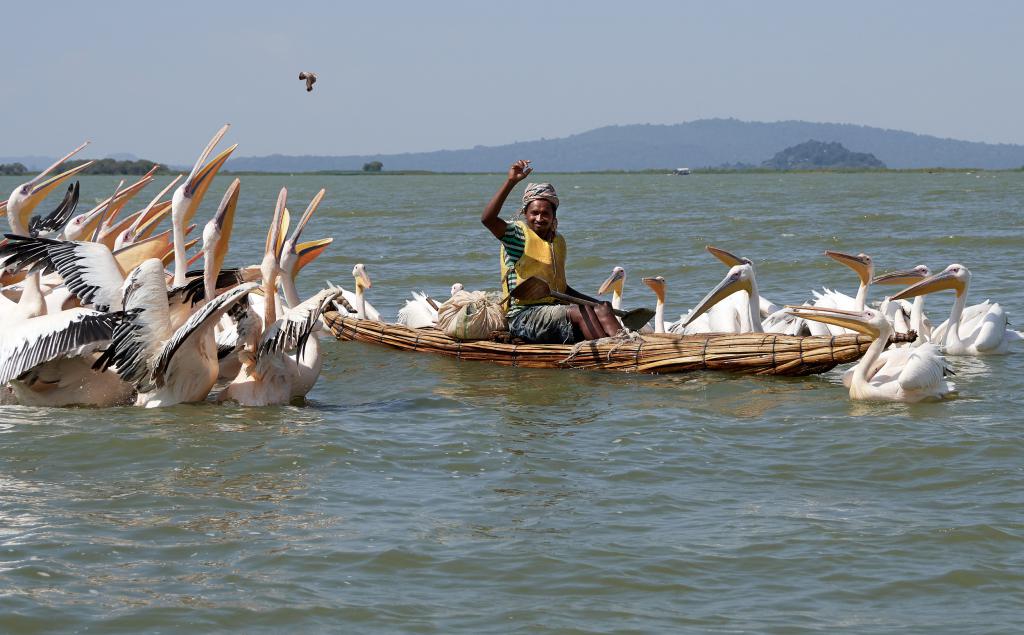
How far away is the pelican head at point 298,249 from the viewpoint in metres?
7.48

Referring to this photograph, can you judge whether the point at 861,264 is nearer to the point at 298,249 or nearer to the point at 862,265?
the point at 862,265

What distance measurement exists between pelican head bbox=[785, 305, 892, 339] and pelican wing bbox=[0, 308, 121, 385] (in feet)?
12.0

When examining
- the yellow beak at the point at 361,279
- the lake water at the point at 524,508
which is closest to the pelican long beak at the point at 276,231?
the lake water at the point at 524,508

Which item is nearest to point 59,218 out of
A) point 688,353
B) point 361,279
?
point 361,279

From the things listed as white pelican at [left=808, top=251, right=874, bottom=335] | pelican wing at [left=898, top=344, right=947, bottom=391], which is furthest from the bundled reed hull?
white pelican at [left=808, top=251, right=874, bottom=335]

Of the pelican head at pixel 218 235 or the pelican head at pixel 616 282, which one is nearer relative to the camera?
the pelican head at pixel 218 235

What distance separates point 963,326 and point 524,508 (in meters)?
4.89

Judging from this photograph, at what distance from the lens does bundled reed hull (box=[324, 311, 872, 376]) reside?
7531mm

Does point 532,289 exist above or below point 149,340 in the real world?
above

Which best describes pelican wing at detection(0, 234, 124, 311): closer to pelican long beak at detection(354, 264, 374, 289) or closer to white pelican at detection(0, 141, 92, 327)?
white pelican at detection(0, 141, 92, 327)

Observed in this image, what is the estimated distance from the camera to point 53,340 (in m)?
6.54

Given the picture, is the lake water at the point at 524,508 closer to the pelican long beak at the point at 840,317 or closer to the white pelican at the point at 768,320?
the pelican long beak at the point at 840,317

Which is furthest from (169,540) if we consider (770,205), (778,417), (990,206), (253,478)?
(770,205)

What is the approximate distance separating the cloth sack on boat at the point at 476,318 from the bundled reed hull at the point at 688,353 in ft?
0.22
